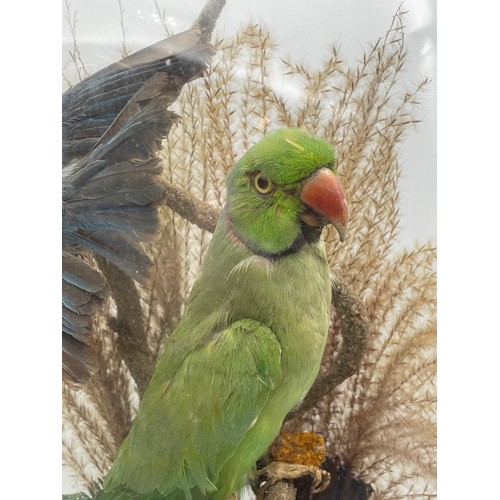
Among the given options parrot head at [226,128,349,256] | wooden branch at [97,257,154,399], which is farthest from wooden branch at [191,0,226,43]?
wooden branch at [97,257,154,399]

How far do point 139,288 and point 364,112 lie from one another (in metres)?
0.61

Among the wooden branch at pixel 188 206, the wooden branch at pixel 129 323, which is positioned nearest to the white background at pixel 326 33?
the wooden branch at pixel 188 206

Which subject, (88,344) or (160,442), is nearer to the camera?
(160,442)

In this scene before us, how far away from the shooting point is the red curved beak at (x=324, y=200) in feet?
4.15

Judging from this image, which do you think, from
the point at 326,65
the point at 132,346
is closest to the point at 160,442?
the point at 132,346

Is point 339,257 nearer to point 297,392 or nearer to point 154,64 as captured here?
point 297,392

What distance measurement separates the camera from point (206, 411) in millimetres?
1248

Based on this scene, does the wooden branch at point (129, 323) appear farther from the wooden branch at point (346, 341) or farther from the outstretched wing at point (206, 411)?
the wooden branch at point (346, 341)

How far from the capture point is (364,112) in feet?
4.84

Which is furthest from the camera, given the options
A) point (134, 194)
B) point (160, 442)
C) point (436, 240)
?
point (436, 240)

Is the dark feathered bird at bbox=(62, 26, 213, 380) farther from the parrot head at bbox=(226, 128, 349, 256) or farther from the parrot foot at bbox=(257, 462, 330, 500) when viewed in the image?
the parrot foot at bbox=(257, 462, 330, 500)

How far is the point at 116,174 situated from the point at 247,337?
0.45 metres

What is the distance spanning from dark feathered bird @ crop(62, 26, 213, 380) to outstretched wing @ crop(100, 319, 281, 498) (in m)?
0.23

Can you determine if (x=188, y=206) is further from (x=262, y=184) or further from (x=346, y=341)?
(x=346, y=341)
